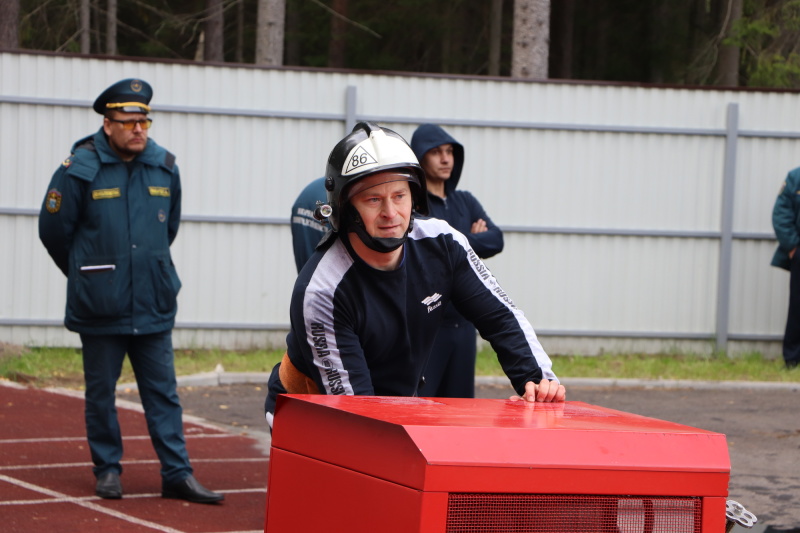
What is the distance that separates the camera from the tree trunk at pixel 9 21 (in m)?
17.9

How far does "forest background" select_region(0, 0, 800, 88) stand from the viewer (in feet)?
Result: 87.6

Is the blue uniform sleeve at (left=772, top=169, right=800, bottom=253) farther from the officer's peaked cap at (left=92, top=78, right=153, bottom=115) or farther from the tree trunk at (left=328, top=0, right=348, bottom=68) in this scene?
the tree trunk at (left=328, top=0, right=348, bottom=68)

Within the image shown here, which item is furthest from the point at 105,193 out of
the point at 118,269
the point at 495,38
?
the point at 495,38

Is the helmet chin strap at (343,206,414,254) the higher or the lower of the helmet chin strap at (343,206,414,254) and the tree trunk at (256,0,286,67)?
the lower

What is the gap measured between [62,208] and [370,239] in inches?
128

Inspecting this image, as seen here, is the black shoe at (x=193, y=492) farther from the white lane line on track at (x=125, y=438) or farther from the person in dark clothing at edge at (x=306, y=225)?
the white lane line on track at (x=125, y=438)

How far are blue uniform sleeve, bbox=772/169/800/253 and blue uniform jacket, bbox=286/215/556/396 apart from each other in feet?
27.2

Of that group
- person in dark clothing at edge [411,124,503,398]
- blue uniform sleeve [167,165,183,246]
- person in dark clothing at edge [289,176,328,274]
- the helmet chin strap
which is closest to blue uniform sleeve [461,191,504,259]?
person in dark clothing at edge [411,124,503,398]

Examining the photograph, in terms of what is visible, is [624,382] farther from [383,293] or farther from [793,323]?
[383,293]

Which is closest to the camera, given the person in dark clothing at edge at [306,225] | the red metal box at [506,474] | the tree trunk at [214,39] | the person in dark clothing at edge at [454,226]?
the red metal box at [506,474]

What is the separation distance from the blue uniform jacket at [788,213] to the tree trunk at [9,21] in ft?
38.0

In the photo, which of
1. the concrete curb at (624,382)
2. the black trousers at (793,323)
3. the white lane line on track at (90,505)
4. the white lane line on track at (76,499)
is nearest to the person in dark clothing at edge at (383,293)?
the white lane line on track at (90,505)

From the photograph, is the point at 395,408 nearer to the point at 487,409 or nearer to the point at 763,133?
the point at 487,409

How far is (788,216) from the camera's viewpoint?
11.5m
